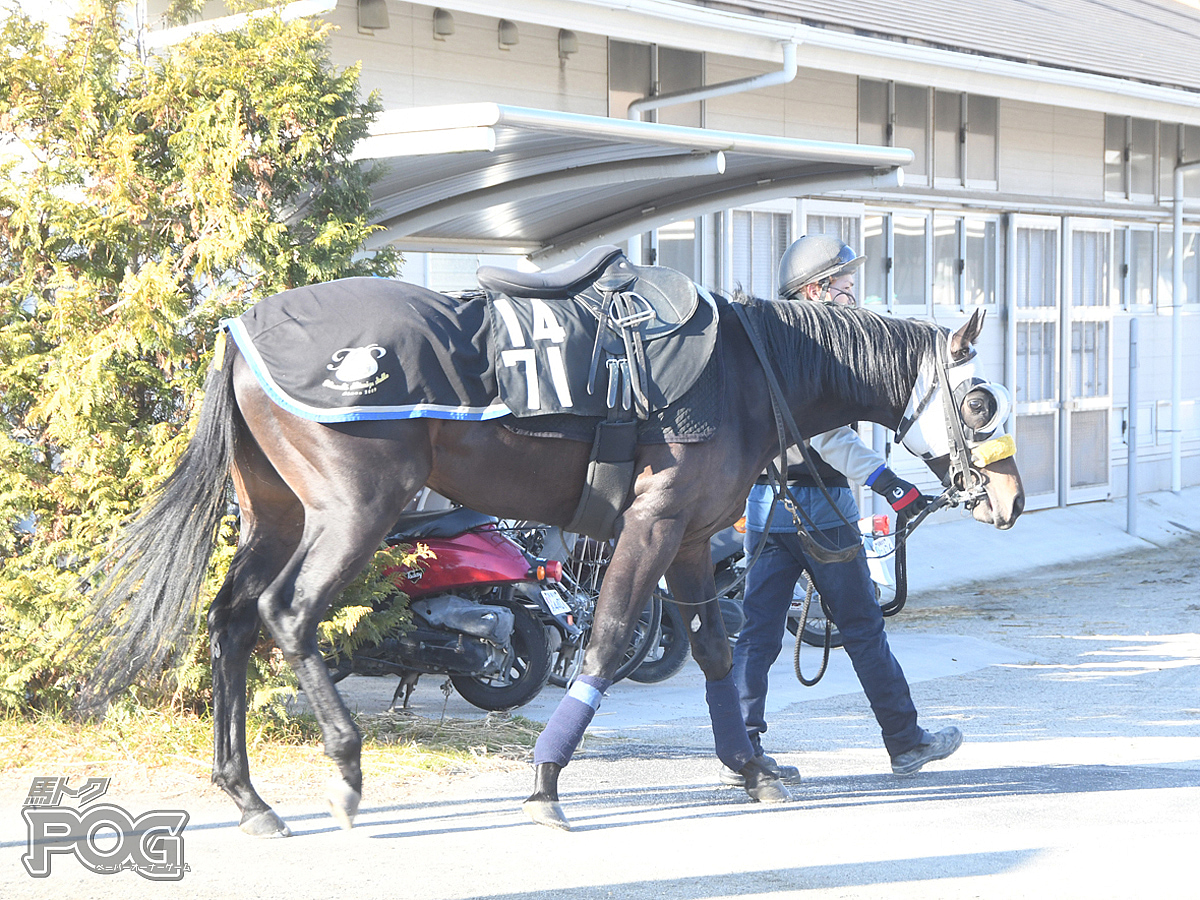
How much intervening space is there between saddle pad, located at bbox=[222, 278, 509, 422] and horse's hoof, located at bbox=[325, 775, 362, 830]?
1108 mm

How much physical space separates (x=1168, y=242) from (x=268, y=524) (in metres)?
13.8

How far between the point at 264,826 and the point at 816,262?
9.84ft

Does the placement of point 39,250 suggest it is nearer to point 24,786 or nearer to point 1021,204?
point 24,786

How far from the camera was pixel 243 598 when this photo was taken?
4418 mm

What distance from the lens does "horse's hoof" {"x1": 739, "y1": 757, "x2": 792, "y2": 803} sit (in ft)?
15.7

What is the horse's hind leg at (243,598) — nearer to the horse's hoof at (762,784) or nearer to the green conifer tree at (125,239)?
the green conifer tree at (125,239)

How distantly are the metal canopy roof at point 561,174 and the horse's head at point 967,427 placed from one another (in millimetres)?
1909

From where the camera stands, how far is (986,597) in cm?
1040

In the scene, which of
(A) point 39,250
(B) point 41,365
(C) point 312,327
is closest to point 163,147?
(A) point 39,250

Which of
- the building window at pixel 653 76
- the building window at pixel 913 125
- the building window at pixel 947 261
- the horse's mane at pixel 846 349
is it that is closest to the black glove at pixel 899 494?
the horse's mane at pixel 846 349

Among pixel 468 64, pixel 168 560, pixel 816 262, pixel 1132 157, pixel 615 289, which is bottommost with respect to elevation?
pixel 168 560

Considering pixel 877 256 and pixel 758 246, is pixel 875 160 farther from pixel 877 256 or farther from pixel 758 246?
pixel 877 256

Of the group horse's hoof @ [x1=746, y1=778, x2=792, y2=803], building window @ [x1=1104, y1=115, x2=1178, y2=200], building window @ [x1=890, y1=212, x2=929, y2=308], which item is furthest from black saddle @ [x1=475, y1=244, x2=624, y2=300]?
building window @ [x1=1104, y1=115, x2=1178, y2=200]

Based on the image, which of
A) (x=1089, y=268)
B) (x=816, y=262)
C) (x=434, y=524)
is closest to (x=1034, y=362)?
(x=1089, y=268)
